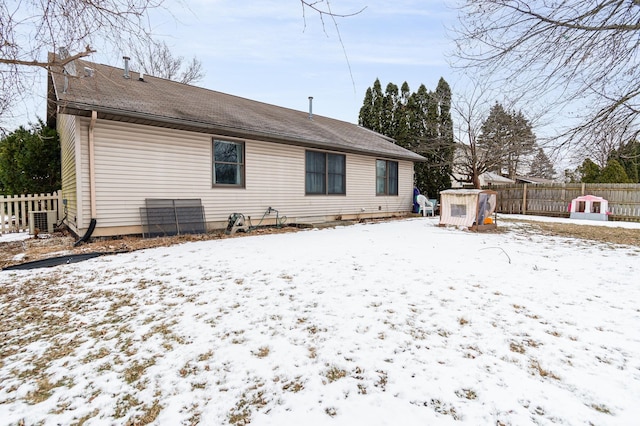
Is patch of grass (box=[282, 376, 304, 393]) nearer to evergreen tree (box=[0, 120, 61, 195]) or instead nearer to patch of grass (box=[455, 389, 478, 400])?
patch of grass (box=[455, 389, 478, 400])

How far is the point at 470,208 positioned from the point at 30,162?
12.8 metres

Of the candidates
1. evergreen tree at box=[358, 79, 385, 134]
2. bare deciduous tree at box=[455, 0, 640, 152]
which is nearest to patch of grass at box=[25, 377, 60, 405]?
bare deciduous tree at box=[455, 0, 640, 152]

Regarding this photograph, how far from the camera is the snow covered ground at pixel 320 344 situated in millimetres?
1769

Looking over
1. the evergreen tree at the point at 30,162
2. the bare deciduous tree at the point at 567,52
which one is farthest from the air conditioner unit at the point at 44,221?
the bare deciduous tree at the point at 567,52

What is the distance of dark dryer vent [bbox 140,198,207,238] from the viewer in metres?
6.79

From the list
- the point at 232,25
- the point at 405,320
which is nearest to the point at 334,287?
the point at 405,320

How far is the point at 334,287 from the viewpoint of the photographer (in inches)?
144

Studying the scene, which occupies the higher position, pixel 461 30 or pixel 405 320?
pixel 461 30

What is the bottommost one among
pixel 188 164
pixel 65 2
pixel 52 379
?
pixel 52 379

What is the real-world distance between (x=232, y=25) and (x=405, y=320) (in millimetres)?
3685

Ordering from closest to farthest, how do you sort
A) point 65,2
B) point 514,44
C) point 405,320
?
point 405,320
point 65,2
point 514,44

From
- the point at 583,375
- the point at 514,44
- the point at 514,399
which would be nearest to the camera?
the point at 514,399

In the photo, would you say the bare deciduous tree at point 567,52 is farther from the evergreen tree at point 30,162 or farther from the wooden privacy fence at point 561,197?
the evergreen tree at point 30,162

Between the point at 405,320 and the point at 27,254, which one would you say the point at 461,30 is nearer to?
the point at 405,320
